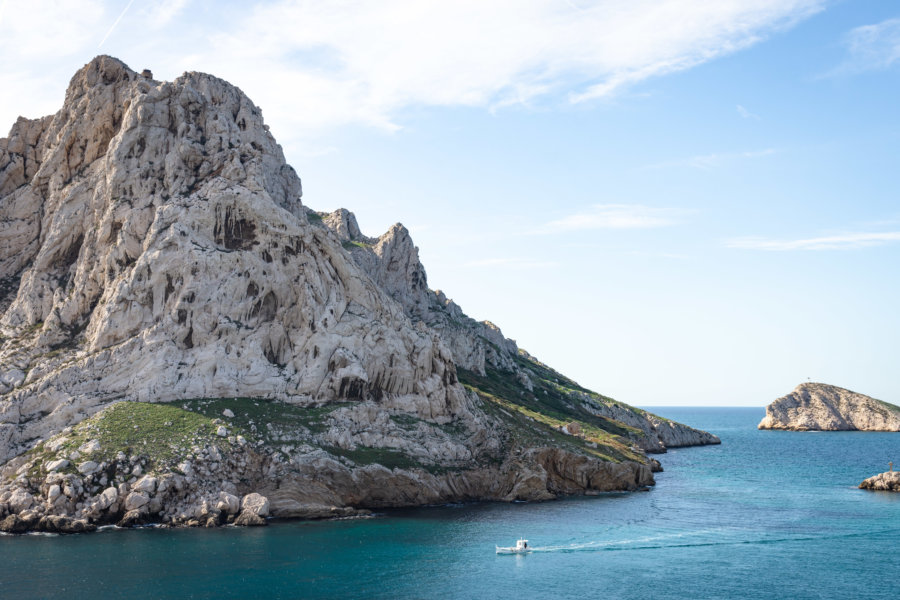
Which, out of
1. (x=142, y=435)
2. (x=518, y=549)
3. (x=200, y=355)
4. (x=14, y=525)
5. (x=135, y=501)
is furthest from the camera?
(x=200, y=355)

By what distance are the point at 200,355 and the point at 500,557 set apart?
148ft

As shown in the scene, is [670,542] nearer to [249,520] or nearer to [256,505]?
[256,505]

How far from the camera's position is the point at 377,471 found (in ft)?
280

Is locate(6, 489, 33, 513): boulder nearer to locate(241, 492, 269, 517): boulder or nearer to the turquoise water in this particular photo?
the turquoise water

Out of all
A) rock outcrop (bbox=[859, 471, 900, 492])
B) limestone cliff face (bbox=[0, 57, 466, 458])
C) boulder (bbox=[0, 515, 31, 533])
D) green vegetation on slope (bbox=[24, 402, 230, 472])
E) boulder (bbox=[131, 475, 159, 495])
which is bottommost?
boulder (bbox=[0, 515, 31, 533])

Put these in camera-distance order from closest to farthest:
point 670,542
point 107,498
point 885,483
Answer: point 107,498 < point 670,542 < point 885,483

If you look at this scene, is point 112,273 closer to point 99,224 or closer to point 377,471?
point 99,224

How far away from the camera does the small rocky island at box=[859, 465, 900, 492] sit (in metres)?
111

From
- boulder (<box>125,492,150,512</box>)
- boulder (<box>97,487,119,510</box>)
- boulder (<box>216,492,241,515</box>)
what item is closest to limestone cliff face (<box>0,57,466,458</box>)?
boulder (<box>97,487,119,510</box>)

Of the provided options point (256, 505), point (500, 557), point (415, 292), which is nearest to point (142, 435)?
point (256, 505)

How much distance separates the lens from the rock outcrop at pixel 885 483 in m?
111

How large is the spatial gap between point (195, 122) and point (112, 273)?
88.6 ft

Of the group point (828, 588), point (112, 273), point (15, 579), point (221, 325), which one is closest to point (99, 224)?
point (112, 273)

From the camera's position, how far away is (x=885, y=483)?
365 feet
